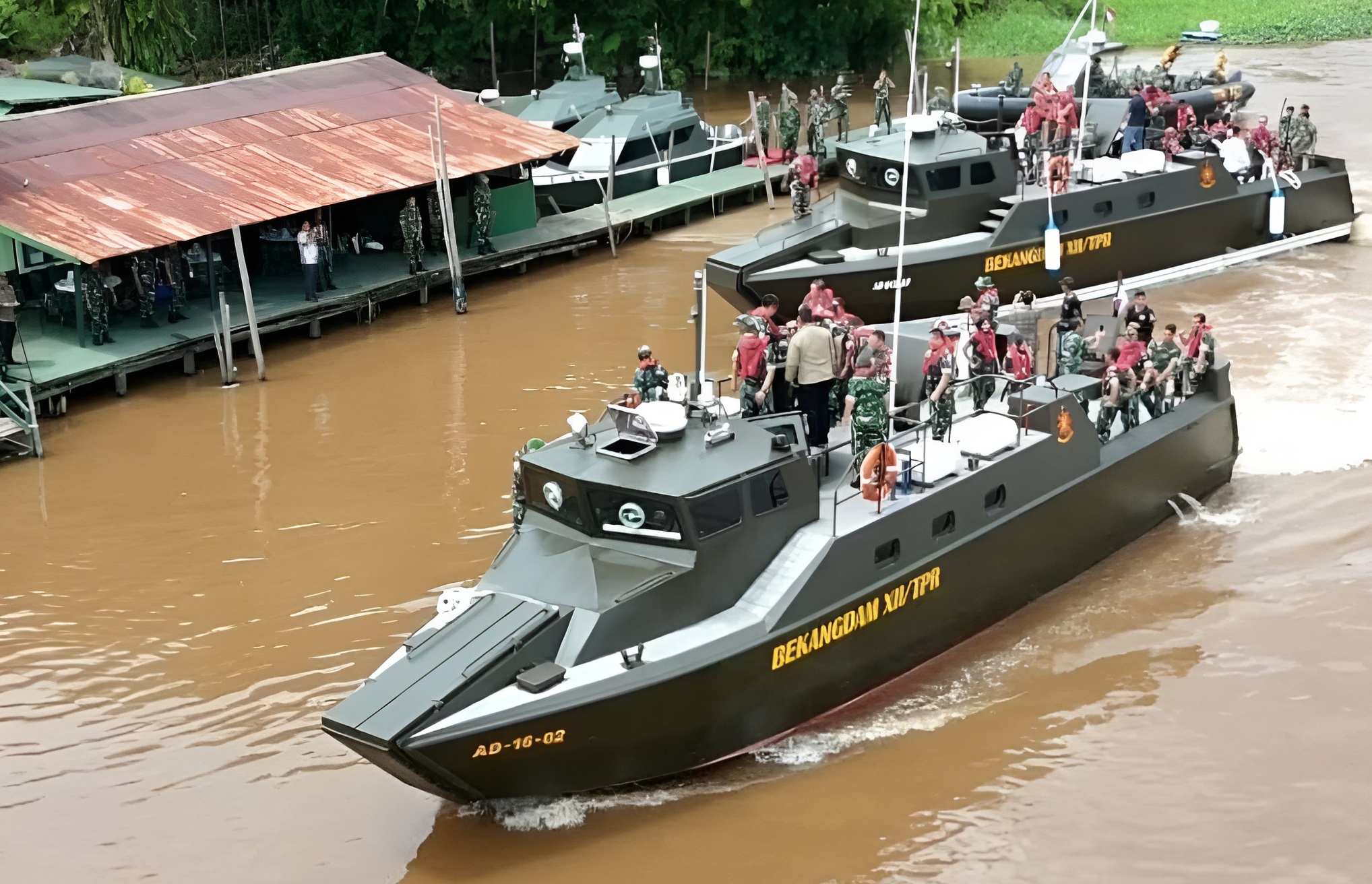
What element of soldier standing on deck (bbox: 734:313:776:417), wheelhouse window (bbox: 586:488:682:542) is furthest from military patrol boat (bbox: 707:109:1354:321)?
wheelhouse window (bbox: 586:488:682:542)

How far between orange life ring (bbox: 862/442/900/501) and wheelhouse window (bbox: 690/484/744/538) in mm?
1464

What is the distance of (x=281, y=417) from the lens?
2112 cm

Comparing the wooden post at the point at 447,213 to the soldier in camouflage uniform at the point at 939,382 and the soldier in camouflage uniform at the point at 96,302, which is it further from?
the soldier in camouflage uniform at the point at 939,382

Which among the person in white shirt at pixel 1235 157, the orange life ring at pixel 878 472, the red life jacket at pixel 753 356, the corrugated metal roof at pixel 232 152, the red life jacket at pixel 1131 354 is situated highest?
the corrugated metal roof at pixel 232 152

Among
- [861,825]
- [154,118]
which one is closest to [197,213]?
[154,118]

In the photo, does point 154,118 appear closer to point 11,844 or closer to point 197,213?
point 197,213

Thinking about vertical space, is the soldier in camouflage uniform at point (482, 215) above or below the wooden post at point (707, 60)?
below

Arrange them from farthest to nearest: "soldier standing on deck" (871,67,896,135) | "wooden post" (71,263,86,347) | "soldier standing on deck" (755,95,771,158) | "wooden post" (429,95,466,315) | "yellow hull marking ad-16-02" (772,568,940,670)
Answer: "soldier standing on deck" (755,95,771,158), "soldier standing on deck" (871,67,896,135), "wooden post" (429,95,466,315), "wooden post" (71,263,86,347), "yellow hull marking ad-16-02" (772,568,940,670)

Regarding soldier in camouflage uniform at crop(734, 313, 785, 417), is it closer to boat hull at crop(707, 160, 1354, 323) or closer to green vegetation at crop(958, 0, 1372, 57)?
boat hull at crop(707, 160, 1354, 323)

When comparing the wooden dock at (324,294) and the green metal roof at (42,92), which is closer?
the wooden dock at (324,294)

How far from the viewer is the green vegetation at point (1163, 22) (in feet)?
160

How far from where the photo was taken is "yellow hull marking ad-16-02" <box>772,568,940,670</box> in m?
12.6

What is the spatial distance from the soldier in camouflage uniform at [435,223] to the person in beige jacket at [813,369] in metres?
13.1

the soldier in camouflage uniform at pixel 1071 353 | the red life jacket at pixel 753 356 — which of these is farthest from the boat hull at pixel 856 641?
the red life jacket at pixel 753 356
